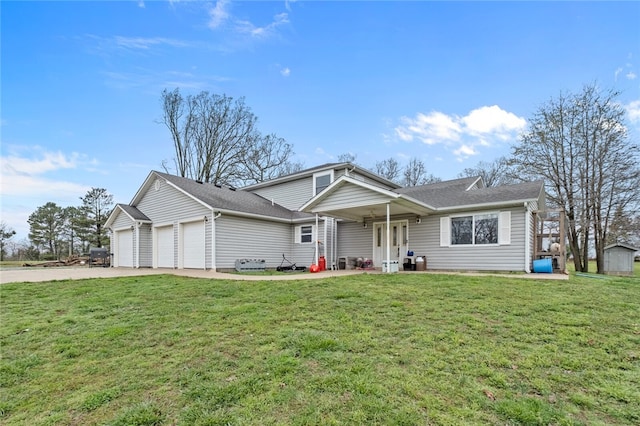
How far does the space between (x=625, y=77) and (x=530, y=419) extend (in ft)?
67.0

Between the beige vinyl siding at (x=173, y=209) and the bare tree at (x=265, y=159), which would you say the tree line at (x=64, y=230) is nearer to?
the bare tree at (x=265, y=159)

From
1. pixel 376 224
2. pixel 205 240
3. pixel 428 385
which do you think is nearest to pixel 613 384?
pixel 428 385

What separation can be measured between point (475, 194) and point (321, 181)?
7551 mm

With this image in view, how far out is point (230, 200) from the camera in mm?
16047

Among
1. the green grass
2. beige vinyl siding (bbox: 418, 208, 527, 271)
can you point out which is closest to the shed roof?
beige vinyl siding (bbox: 418, 208, 527, 271)

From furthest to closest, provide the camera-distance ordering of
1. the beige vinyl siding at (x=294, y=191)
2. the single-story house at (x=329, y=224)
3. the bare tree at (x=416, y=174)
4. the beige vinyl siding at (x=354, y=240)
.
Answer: the bare tree at (x=416, y=174) → the beige vinyl siding at (x=294, y=191) → the beige vinyl siding at (x=354, y=240) → the single-story house at (x=329, y=224)

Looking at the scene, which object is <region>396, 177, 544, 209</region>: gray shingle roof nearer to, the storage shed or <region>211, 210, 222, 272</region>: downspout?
the storage shed

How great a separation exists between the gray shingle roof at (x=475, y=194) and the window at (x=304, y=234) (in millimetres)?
5464

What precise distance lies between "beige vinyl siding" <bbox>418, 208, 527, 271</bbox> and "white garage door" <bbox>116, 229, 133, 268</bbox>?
14.4m

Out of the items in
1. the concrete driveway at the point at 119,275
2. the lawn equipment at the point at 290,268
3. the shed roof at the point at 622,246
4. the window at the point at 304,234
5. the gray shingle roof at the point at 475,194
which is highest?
the gray shingle roof at the point at 475,194

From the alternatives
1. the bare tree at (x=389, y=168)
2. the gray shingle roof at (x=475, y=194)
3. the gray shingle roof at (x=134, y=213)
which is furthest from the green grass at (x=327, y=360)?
the bare tree at (x=389, y=168)

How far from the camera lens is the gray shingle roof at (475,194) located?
1141 centimetres

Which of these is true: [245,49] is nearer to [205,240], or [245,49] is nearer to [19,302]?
[205,240]

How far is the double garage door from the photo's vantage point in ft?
47.5
